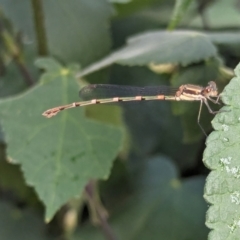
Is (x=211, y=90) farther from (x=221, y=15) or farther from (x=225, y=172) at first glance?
(x=221, y=15)

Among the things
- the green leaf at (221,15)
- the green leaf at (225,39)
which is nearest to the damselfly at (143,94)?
the green leaf at (225,39)

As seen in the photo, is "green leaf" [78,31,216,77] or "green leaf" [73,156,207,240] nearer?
"green leaf" [78,31,216,77]

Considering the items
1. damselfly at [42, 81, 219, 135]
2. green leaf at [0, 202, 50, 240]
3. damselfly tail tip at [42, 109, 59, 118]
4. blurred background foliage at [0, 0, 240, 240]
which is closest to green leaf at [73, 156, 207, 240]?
blurred background foliage at [0, 0, 240, 240]

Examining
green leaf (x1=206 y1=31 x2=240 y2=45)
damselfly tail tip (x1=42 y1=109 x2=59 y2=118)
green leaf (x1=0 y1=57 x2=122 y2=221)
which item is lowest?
green leaf (x1=0 y1=57 x2=122 y2=221)

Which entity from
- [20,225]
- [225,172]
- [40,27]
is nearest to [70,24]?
[40,27]

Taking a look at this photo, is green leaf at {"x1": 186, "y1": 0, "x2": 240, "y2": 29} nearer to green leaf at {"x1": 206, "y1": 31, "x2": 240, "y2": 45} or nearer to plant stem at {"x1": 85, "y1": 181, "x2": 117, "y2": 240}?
green leaf at {"x1": 206, "y1": 31, "x2": 240, "y2": 45}

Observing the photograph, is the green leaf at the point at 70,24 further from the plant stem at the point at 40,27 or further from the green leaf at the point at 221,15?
the green leaf at the point at 221,15
